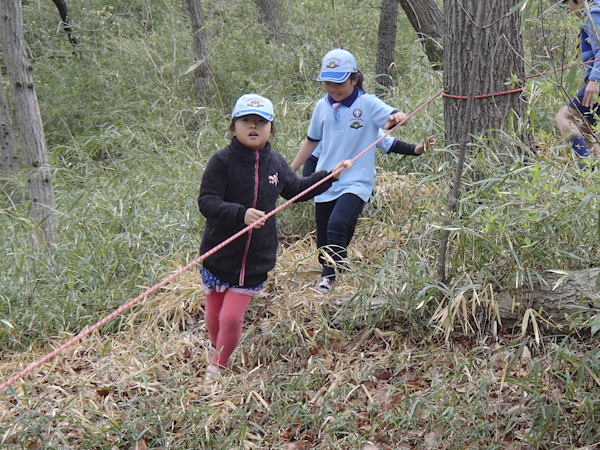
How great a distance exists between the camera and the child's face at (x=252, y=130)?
10.5ft

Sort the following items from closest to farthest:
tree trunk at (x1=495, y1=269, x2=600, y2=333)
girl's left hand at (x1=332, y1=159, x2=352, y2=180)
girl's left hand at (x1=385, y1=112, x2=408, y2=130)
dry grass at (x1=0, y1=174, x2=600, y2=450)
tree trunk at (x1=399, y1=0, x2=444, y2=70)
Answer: dry grass at (x1=0, y1=174, x2=600, y2=450), tree trunk at (x1=495, y1=269, x2=600, y2=333), girl's left hand at (x1=332, y1=159, x2=352, y2=180), girl's left hand at (x1=385, y1=112, x2=408, y2=130), tree trunk at (x1=399, y1=0, x2=444, y2=70)

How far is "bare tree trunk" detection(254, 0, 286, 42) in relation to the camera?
7.95 meters

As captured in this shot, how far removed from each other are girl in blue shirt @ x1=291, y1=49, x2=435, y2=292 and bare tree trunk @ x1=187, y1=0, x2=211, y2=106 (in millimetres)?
3949

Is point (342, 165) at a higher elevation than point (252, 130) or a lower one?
lower

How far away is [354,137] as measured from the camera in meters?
4.00

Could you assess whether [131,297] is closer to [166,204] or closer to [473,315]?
[166,204]

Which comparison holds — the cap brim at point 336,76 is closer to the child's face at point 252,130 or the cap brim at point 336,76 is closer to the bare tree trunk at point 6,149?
the child's face at point 252,130

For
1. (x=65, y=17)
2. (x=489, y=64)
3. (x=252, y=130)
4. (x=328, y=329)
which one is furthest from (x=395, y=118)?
(x=65, y=17)

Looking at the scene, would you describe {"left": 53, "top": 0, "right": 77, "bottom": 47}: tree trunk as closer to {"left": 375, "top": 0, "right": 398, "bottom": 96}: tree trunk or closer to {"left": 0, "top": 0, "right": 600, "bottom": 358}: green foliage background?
{"left": 0, "top": 0, "right": 600, "bottom": 358}: green foliage background

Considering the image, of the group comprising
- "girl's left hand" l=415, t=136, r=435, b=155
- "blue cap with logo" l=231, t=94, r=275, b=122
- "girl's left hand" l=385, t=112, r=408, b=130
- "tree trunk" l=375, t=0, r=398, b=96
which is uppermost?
"tree trunk" l=375, t=0, r=398, b=96

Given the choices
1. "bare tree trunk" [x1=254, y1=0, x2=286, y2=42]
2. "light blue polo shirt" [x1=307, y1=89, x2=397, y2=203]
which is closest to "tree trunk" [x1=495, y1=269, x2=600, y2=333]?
"light blue polo shirt" [x1=307, y1=89, x2=397, y2=203]

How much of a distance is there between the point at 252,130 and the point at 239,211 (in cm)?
43

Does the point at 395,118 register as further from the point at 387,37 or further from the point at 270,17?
the point at 270,17

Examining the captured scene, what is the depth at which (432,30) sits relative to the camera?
20.5 ft
